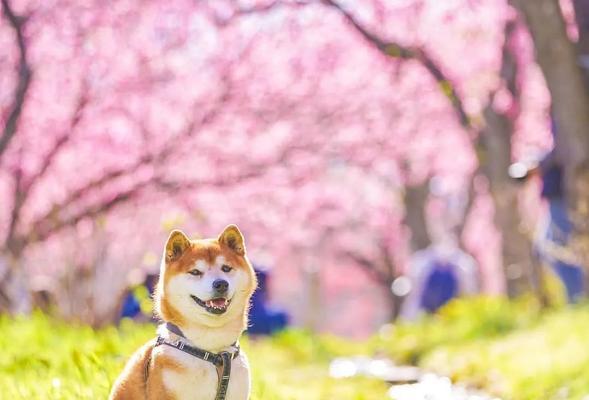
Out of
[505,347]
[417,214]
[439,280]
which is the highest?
[505,347]

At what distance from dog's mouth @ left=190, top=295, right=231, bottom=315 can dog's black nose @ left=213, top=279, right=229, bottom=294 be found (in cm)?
4

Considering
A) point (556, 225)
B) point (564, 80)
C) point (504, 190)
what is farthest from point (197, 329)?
point (504, 190)

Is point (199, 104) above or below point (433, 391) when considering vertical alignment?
above

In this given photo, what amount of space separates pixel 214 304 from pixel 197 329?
0.15 m

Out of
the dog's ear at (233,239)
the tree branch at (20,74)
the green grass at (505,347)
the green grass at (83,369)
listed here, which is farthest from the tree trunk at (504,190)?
the dog's ear at (233,239)

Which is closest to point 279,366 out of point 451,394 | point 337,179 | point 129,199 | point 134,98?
A: point 129,199

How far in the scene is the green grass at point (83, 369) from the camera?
620 centimetres

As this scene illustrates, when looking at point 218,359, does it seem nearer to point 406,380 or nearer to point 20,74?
point 406,380

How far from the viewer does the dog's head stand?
167 inches

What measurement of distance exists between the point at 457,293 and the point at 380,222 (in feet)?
39.3

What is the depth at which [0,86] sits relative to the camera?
37.6 feet

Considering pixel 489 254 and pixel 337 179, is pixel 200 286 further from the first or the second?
pixel 489 254

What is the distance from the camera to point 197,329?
14.2 ft

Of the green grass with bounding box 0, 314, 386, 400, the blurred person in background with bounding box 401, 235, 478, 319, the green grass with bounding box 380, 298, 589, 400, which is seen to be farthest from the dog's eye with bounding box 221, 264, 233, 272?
the blurred person in background with bounding box 401, 235, 478, 319
